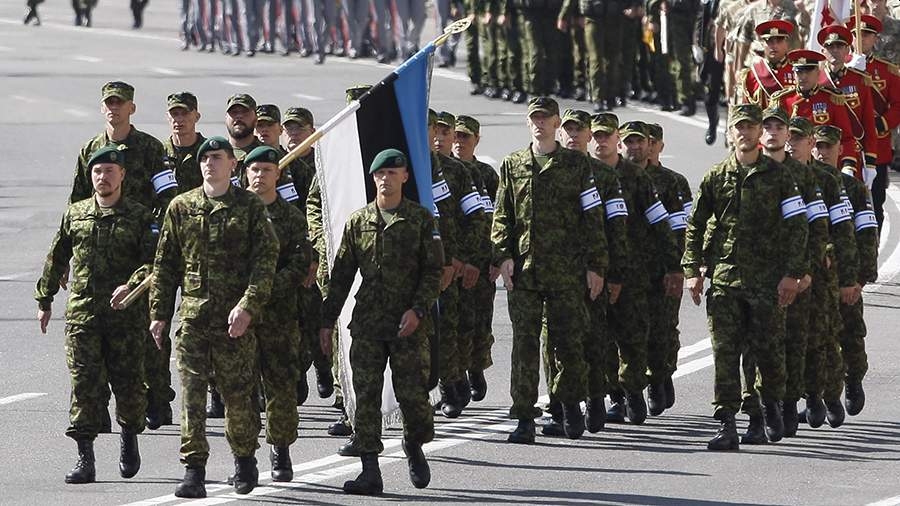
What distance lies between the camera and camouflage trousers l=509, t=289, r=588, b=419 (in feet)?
45.4

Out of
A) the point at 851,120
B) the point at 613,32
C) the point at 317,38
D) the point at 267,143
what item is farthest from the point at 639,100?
the point at 267,143

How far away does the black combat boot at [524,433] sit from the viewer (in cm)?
1384

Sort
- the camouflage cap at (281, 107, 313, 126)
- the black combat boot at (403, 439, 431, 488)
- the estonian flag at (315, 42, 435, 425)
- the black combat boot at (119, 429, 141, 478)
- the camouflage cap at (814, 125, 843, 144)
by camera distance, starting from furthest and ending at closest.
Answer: the camouflage cap at (281, 107, 313, 126)
the camouflage cap at (814, 125, 843, 144)
the estonian flag at (315, 42, 435, 425)
the black combat boot at (119, 429, 141, 478)
the black combat boot at (403, 439, 431, 488)

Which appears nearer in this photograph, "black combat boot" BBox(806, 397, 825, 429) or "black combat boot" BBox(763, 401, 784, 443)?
"black combat boot" BBox(763, 401, 784, 443)

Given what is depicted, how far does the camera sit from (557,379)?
45.6 ft

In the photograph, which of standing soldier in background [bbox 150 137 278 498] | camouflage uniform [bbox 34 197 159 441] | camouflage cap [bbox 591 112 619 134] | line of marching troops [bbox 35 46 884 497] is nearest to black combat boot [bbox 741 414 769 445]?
line of marching troops [bbox 35 46 884 497]

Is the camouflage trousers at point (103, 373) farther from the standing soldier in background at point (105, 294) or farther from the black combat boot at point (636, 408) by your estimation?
the black combat boot at point (636, 408)

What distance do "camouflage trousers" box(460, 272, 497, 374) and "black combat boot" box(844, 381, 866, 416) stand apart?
228 centimetres

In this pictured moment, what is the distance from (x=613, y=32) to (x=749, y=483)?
17137 mm

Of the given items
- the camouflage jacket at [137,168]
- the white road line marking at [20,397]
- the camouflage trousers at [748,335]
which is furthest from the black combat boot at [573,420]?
the white road line marking at [20,397]

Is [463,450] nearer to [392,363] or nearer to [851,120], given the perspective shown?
[392,363]

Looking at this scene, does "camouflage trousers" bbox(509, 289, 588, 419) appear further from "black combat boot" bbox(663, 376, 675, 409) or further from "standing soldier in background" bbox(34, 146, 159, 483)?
"standing soldier in background" bbox(34, 146, 159, 483)

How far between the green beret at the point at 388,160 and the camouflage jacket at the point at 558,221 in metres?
1.57

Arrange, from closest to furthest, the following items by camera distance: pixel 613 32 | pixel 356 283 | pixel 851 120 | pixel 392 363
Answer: pixel 392 363 → pixel 356 283 → pixel 851 120 → pixel 613 32
